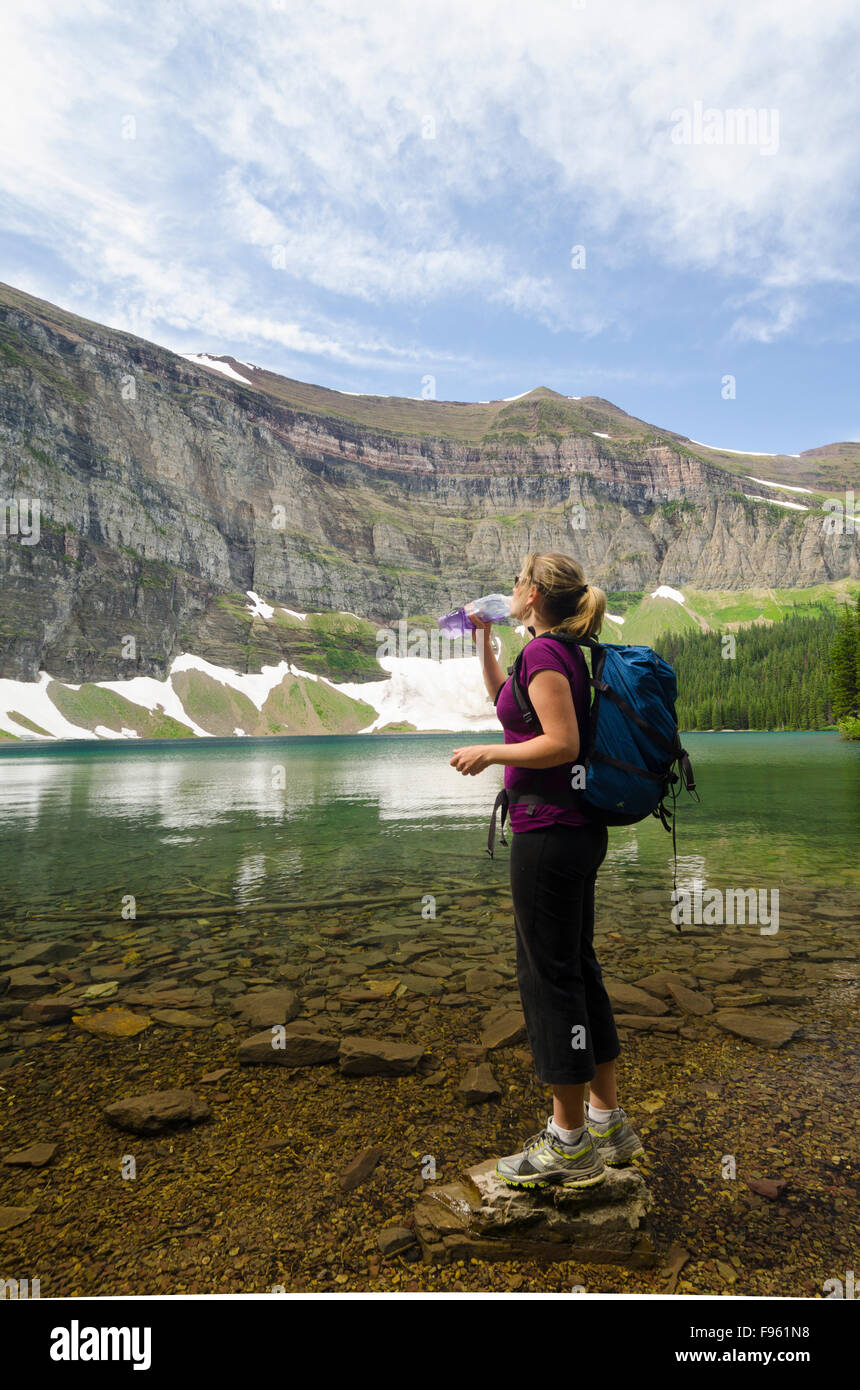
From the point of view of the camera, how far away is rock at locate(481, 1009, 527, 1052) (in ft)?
20.9

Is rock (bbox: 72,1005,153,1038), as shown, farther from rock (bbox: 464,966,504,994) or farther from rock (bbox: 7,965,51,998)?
rock (bbox: 464,966,504,994)

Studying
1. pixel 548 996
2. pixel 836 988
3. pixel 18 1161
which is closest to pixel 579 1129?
pixel 548 996

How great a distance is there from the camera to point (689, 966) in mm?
8703

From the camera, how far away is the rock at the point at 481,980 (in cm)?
804

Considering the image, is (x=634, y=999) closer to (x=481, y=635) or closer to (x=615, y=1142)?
(x=615, y=1142)

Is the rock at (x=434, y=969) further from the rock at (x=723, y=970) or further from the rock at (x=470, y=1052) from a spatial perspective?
the rock at (x=723, y=970)

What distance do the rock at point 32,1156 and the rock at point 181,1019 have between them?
2.36m

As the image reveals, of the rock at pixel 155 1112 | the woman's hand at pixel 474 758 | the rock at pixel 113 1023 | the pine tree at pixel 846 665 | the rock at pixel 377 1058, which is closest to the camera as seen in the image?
the woman's hand at pixel 474 758

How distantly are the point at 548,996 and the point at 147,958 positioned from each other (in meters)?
8.01

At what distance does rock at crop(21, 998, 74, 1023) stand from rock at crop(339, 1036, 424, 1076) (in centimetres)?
365

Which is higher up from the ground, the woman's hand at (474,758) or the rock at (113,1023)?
the woman's hand at (474,758)

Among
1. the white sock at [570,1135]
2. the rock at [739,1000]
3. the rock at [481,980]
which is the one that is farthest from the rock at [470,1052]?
the rock at [739,1000]

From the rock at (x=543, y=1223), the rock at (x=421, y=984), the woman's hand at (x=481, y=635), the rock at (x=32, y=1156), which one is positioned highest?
the woman's hand at (x=481, y=635)
